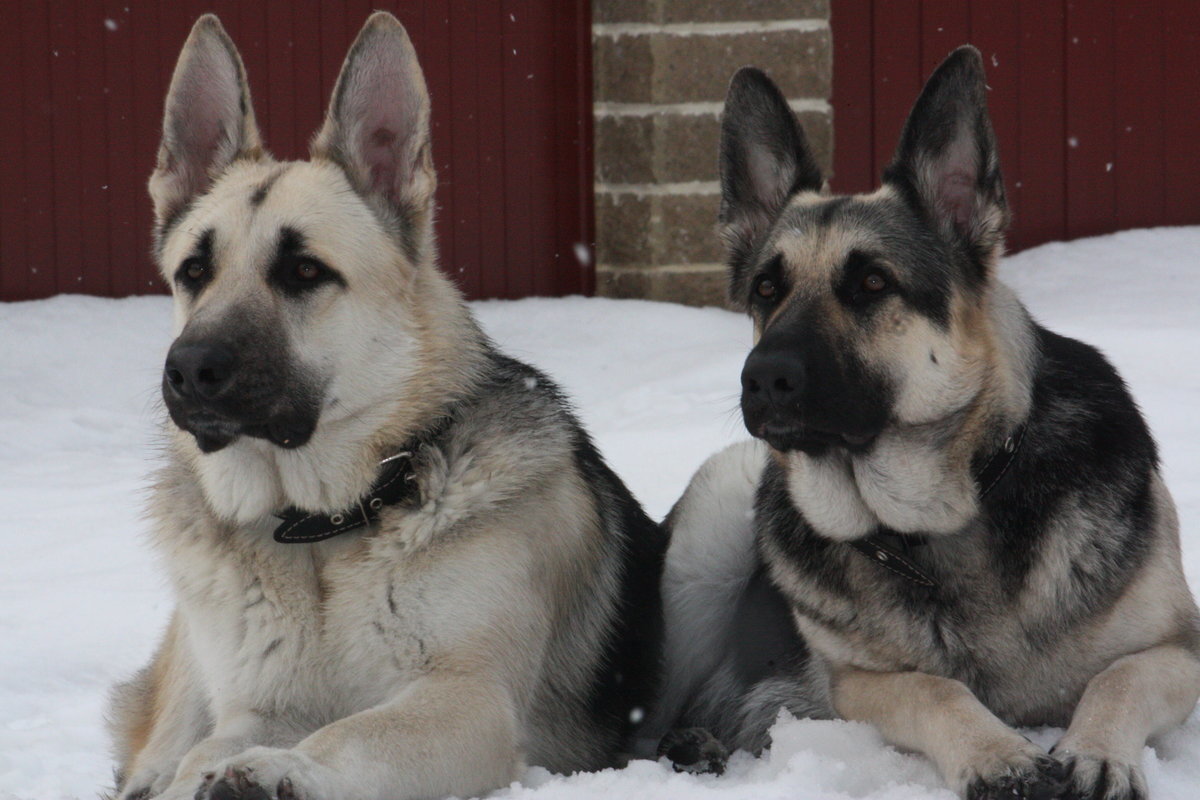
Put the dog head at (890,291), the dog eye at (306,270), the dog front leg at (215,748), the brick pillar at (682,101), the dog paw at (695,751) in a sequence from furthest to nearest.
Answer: the brick pillar at (682,101) < the dog paw at (695,751) < the dog eye at (306,270) < the dog head at (890,291) < the dog front leg at (215,748)

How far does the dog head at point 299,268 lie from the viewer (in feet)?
9.96

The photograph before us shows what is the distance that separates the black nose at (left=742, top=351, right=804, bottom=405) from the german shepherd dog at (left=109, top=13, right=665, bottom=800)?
0.61 meters

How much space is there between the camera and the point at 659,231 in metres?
8.91

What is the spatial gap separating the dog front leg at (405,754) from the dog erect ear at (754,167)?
4.42 ft

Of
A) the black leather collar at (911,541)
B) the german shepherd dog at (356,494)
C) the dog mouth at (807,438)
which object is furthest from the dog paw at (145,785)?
the black leather collar at (911,541)

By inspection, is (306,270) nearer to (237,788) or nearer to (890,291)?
(237,788)

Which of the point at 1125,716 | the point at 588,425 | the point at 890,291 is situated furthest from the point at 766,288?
the point at 588,425

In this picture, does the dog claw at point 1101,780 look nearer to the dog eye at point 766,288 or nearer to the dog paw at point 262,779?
the dog eye at point 766,288

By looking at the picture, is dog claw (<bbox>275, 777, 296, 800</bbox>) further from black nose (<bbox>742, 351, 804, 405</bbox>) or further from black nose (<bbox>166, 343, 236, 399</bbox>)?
black nose (<bbox>742, 351, 804, 405</bbox>)

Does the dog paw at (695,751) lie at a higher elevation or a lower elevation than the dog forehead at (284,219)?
lower

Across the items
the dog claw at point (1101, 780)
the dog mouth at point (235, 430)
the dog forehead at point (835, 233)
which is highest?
the dog forehead at point (835, 233)

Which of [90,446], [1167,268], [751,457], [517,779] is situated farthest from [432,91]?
[517,779]

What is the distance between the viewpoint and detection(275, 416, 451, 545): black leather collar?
319 centimetres

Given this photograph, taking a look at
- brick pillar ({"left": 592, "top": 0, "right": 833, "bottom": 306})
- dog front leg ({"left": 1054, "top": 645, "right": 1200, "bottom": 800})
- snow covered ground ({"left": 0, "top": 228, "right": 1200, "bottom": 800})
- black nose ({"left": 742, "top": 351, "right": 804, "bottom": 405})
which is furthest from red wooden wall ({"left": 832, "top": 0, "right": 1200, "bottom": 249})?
dog front leg ({"left": 1054, "top": 645, "right": 1200, "bottom": 800})
